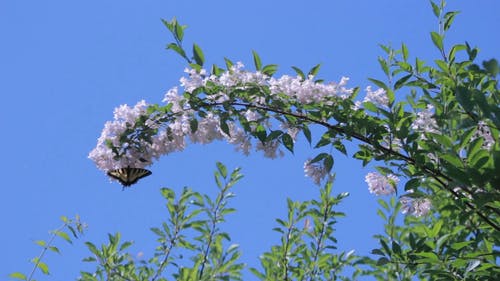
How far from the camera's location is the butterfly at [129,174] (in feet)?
11.7

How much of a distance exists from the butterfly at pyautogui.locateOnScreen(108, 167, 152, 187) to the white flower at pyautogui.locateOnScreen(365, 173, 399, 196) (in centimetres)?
130

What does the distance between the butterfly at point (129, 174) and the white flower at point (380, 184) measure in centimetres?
130

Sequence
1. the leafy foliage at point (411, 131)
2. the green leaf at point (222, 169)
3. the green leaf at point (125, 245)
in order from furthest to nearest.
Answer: the green leaf at point (222, 169), the green leaf at point (125, 245), the leafy foliage at point (411, 131)

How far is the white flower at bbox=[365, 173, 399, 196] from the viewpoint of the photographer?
397 cm

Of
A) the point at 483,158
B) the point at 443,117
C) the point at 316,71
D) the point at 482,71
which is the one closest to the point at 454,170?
the point at 483,158

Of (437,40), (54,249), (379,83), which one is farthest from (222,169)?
(437,40)

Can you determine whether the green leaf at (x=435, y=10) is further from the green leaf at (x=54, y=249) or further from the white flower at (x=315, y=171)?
the green leaf at (x=54, y=249)

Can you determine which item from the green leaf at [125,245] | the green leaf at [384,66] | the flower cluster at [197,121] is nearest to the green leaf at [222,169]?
the green leaf at [125,245]

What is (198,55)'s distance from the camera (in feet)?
11.7

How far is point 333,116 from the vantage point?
342 cm

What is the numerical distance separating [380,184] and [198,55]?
131cm

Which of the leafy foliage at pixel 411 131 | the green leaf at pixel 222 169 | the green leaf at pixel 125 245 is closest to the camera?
the leafy foliage at pixel 411 131

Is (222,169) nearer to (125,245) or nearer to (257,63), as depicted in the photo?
(125,245)

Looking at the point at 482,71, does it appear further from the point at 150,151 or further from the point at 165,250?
the point at 165,250
